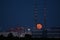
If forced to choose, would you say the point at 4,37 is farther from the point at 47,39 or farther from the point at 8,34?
the point at 47,39

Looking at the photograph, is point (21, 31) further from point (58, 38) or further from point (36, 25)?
point (58, 38)

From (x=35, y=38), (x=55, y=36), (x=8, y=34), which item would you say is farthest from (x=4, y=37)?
(x=55, y=36)

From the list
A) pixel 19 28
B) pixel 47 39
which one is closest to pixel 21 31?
pixel 19 28

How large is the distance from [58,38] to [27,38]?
706 mm

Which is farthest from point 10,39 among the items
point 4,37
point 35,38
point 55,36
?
point 55,36

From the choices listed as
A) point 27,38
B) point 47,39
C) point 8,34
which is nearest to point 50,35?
point 47,39

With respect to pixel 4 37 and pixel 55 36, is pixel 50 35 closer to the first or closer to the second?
pixel 55 36

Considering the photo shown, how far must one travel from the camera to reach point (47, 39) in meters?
6.27

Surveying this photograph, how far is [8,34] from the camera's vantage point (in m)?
6.45

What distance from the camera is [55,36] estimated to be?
639cm

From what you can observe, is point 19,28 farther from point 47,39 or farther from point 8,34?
point 47,39

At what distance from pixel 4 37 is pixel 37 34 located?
740 mm

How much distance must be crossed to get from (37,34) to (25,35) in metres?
0.32

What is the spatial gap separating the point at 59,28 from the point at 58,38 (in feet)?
0.80
